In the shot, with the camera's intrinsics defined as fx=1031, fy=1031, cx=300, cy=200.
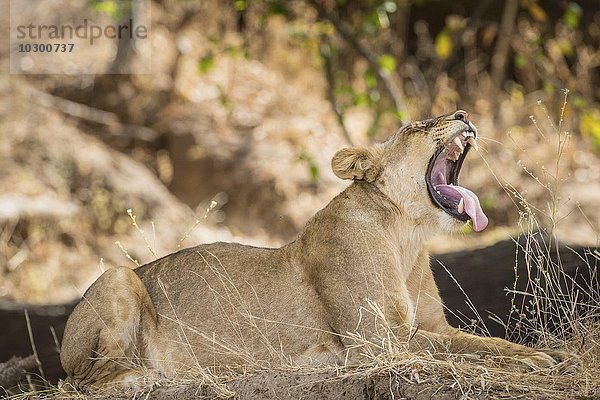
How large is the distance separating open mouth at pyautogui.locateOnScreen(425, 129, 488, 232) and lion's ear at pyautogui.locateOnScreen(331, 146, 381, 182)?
0.29 metres

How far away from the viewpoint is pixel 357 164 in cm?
548

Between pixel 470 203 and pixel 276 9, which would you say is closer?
pixel 470 203

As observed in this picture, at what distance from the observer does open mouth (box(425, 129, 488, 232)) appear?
208 inches

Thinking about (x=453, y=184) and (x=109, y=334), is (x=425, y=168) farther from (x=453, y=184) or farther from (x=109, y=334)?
(x=109, y=334)

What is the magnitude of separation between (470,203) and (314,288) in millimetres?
919

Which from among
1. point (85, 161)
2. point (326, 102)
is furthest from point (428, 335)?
point (326, 102)

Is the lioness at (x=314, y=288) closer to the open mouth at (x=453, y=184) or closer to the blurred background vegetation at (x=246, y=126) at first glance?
the open mouth at (x=453, y=184)

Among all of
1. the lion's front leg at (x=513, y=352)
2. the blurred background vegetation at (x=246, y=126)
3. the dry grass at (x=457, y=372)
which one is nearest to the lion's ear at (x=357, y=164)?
the dry grass at (x=457, y=372)

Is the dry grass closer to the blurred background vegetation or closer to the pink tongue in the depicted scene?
the pink tongue

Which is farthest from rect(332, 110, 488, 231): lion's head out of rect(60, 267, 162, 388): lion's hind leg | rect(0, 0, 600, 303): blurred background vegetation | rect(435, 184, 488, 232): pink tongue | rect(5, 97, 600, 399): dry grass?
rect(0, 0, 600, 303): blurred background vegetation

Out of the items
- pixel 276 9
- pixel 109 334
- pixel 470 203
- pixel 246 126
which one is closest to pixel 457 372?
pixel 470 203

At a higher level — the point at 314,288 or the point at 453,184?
the point at 453,184

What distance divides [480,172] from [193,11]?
539 cm

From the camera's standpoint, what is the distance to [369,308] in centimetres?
511
